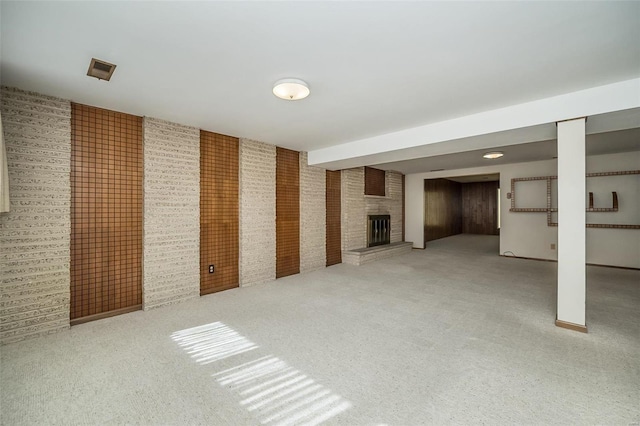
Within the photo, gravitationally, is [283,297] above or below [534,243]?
below

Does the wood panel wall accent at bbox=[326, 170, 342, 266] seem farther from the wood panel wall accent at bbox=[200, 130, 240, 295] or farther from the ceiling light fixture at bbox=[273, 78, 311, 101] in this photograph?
the ceiling light fixture at bbox=[273, 78, 311, 101]

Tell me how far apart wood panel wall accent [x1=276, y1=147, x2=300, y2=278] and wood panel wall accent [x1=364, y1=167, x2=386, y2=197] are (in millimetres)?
2371

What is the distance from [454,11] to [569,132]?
224 cm

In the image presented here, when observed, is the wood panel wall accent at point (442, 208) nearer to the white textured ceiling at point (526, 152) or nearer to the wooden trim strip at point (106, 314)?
the white textured ceiling at point (526, 152)

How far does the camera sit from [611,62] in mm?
2189

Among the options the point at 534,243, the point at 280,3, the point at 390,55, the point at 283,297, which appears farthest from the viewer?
the point at 534,243

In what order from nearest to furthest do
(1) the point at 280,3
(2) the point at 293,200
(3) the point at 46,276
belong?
(1) the point at 280,3 < (3) the point at 46,276 < (2) the point at 293,200

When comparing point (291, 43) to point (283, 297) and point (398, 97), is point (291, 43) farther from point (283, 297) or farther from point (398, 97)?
point (283, 297)

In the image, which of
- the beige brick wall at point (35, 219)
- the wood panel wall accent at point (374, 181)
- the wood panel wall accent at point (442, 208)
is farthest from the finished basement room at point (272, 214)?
the wood panel wall accent at point (442, 208)

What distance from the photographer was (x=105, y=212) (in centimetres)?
319

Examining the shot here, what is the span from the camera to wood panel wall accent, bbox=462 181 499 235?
1178cm

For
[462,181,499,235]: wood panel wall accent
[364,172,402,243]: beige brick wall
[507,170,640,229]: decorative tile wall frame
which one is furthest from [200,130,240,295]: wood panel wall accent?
[462,181,499,235]: wood panel wall accent

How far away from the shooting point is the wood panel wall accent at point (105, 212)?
3006mm

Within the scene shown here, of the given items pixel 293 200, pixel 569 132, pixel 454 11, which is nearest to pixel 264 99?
pixel 454 11
